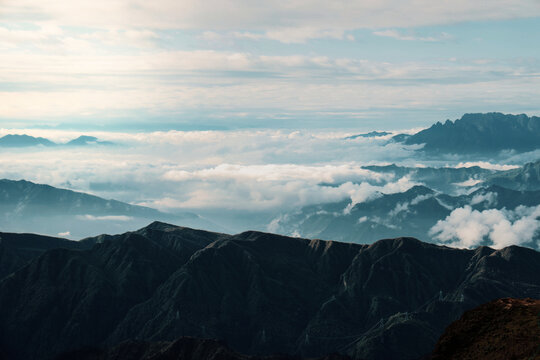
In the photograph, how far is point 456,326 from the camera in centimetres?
12181

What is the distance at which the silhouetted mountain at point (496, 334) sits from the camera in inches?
4488

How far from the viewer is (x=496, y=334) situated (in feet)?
389

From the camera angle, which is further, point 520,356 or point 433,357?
point 433,357

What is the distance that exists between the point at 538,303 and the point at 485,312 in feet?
35.2

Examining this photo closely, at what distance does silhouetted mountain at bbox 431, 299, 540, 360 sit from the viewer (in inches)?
4488

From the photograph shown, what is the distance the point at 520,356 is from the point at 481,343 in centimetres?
771

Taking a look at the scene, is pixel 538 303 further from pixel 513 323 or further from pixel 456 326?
pixel 456 326

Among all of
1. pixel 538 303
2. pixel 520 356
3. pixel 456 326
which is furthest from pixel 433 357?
pixel 538 303

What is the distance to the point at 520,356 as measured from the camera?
112 metres

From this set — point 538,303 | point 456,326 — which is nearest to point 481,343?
point 456,326

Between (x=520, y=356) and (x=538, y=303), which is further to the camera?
(x=538, y=303)

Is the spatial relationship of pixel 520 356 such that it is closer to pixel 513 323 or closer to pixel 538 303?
pixel 513 323

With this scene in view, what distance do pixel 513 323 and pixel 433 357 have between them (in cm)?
1595

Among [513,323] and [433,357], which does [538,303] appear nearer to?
[513,323]
